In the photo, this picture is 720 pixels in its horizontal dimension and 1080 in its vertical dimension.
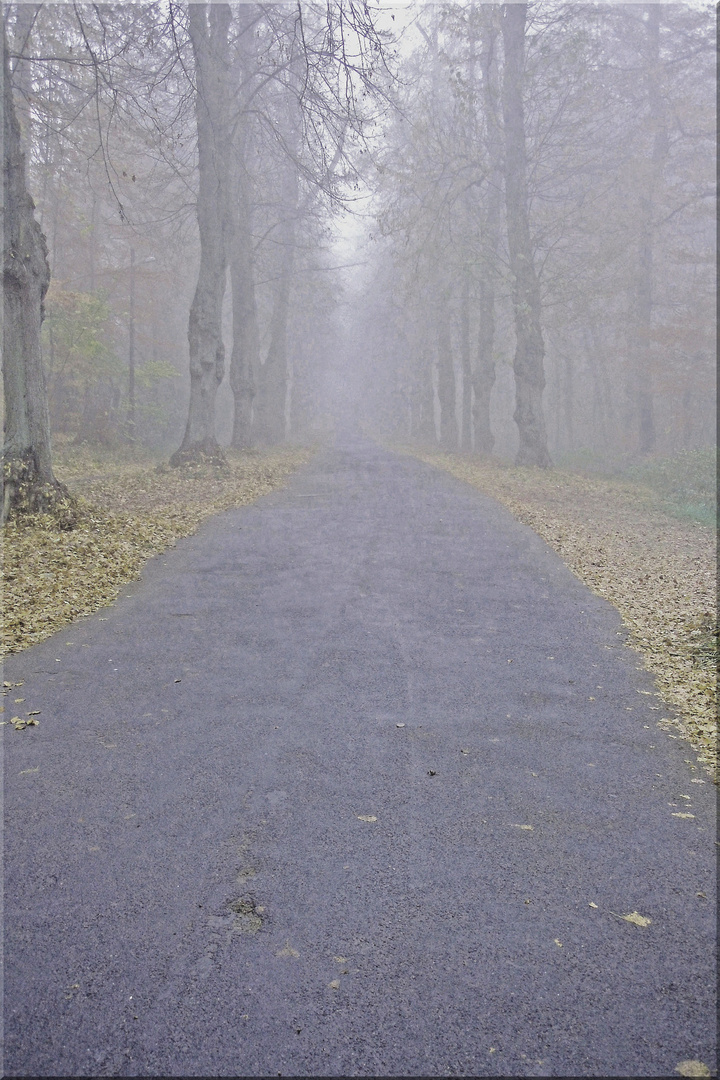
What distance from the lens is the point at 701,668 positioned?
6.06 m

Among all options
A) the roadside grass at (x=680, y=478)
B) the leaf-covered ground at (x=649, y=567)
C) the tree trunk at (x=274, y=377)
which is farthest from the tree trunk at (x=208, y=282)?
the tree trunk at (x=274, y=377)

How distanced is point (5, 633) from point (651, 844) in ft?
16.8

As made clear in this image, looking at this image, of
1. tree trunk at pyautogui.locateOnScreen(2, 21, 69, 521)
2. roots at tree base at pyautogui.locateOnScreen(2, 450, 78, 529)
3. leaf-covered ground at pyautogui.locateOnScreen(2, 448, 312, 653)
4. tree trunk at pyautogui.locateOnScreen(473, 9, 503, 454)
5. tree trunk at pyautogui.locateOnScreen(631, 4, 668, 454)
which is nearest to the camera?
leaf-covered ground at pyautogui.locateOnScreen(2, 448, 312, 653)

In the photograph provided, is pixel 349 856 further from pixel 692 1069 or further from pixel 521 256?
pixel 521 256

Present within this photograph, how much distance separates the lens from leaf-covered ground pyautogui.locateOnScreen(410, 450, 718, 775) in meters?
5.51

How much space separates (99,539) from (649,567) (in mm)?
6964

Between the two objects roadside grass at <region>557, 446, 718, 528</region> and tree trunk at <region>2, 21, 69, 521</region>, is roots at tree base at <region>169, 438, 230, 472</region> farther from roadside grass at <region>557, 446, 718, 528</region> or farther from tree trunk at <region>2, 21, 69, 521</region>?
roadside grass at <region>557, 446, 718, 528</region>

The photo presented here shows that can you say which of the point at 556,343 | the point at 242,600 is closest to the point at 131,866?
the point at 242,600

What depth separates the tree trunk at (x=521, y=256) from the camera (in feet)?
70.3

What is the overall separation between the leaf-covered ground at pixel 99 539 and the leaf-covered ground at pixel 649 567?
4.97 meters

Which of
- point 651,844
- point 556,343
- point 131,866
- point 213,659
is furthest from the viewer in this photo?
point 556,343

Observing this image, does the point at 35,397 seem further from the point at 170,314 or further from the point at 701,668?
the point at 170,314

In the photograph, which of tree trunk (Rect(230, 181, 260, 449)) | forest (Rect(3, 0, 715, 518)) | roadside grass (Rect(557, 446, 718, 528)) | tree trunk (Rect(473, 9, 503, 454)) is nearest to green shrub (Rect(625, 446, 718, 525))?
roadside grass (Rect(557, 446, 718, 528))

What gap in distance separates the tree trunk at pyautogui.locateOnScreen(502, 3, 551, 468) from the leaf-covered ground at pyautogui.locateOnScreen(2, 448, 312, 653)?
838 cm
